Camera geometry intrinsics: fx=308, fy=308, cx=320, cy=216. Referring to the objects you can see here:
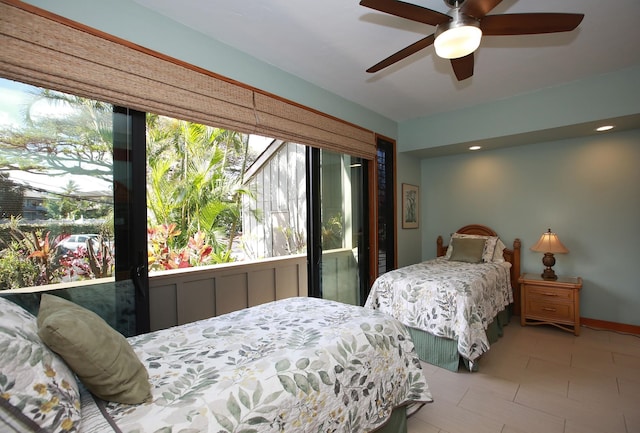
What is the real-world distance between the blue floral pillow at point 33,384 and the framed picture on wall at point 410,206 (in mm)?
3872

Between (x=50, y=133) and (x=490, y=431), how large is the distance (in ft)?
10.0

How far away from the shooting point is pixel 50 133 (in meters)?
1.69

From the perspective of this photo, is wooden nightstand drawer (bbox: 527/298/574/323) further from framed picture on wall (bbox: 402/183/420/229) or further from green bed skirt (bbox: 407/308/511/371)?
framed picture on wall (bbox: 402/183/420/229)

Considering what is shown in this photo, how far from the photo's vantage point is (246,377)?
1141 millimetres

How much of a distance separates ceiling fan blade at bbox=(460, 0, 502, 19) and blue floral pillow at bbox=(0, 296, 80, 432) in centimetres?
209

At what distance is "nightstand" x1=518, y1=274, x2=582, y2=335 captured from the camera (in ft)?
10.7

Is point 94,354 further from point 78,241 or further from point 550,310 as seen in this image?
point 550,310

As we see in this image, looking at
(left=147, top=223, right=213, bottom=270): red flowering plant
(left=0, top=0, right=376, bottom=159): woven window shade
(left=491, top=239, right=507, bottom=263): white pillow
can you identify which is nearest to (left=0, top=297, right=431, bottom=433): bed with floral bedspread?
(left=0, top=0, right=376, bottom=159): woven window shade

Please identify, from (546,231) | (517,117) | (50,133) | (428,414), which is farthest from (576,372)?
(50,133)

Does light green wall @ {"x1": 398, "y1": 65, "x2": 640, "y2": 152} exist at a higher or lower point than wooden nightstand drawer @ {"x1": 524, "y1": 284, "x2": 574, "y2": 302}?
higher

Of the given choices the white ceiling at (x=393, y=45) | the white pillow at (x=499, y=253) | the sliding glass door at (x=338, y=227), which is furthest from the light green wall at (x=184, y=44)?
the white pillow at (x=499, y=253)

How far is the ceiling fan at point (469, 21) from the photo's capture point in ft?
4.78

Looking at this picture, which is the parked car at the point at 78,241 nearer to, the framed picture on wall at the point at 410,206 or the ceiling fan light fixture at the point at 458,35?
the ceiling fan light fixture at the point at 458,35

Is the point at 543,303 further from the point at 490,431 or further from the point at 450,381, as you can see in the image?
the point at 490,431
